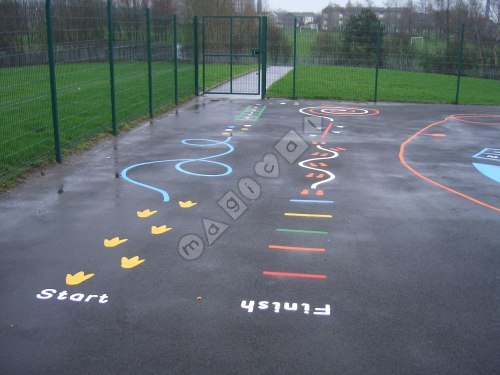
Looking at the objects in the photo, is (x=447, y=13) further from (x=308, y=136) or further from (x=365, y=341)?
(x=365, y=341)

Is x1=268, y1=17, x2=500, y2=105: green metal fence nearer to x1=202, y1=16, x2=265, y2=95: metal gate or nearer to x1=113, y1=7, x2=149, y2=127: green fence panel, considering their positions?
x1=202, y1=16, x2=265, y2=95: metal gate

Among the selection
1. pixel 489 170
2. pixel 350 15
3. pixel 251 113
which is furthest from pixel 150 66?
pixel 350 15

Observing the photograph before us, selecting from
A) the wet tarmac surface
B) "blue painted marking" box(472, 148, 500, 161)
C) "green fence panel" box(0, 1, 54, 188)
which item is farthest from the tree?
"green fence panel" box(0, 1, 54, 188)

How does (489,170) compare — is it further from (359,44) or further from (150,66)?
(359,44)

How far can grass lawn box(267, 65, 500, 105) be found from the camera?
18.7m

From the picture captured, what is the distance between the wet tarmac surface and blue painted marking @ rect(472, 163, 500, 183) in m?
0.06

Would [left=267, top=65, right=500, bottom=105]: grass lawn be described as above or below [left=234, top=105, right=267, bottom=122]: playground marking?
above

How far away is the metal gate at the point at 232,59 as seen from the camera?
765 inches

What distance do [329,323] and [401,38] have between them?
1981 centimetres

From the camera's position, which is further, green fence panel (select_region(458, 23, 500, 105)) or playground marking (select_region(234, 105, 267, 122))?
green fence panel (select_region(458, 23, 500, 105))

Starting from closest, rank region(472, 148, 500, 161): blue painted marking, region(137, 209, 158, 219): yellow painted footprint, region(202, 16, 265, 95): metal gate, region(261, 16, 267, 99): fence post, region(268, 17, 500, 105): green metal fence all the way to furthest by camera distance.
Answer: region(137, 209, 158, 219): yellow painted footprint → region(472, 148, 500, 161): blue painted marking → region(261, 16, 267, 99): fence post → region(202, 16, 265, 95): metal gate → region(268, 17, 500, 105): green metal fence

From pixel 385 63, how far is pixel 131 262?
59.9ft

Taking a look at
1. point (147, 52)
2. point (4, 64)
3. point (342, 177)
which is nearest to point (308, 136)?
point (342, 177)

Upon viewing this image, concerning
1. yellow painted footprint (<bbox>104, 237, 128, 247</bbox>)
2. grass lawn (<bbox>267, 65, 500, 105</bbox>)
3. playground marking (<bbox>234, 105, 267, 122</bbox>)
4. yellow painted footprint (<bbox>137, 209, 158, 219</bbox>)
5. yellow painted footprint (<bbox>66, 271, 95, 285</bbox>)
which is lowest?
yellow painted footprint (<bbox>66, 271, 95, 285</bbox>)
